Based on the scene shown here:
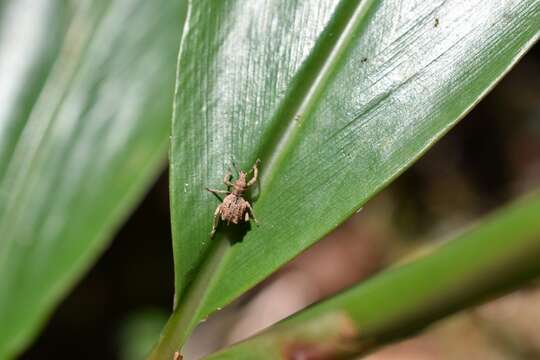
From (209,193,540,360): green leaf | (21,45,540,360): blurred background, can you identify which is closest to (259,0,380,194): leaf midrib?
(209,193,540,360): green leaf

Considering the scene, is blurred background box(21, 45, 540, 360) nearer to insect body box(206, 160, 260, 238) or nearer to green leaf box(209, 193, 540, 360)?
insect body box(206, 160, 260, 238)

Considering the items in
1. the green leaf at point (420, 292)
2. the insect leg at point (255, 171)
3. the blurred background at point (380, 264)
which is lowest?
the green leaf at point (420, 292)

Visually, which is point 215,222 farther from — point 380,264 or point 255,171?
point 380,264

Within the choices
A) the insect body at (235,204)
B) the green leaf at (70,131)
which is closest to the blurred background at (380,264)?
the green leaf at (70,131)

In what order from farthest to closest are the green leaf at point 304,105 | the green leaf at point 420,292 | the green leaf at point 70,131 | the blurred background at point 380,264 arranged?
the blurred background at point 380,264
the green leaf at point 70,131
the green leaf at point 304,105
the green leaf at point 420,292

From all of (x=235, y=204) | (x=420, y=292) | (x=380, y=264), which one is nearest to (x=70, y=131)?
(x=235, y=204)

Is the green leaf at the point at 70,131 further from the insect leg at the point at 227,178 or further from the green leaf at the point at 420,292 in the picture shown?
the green leaf at the point at 420,292
